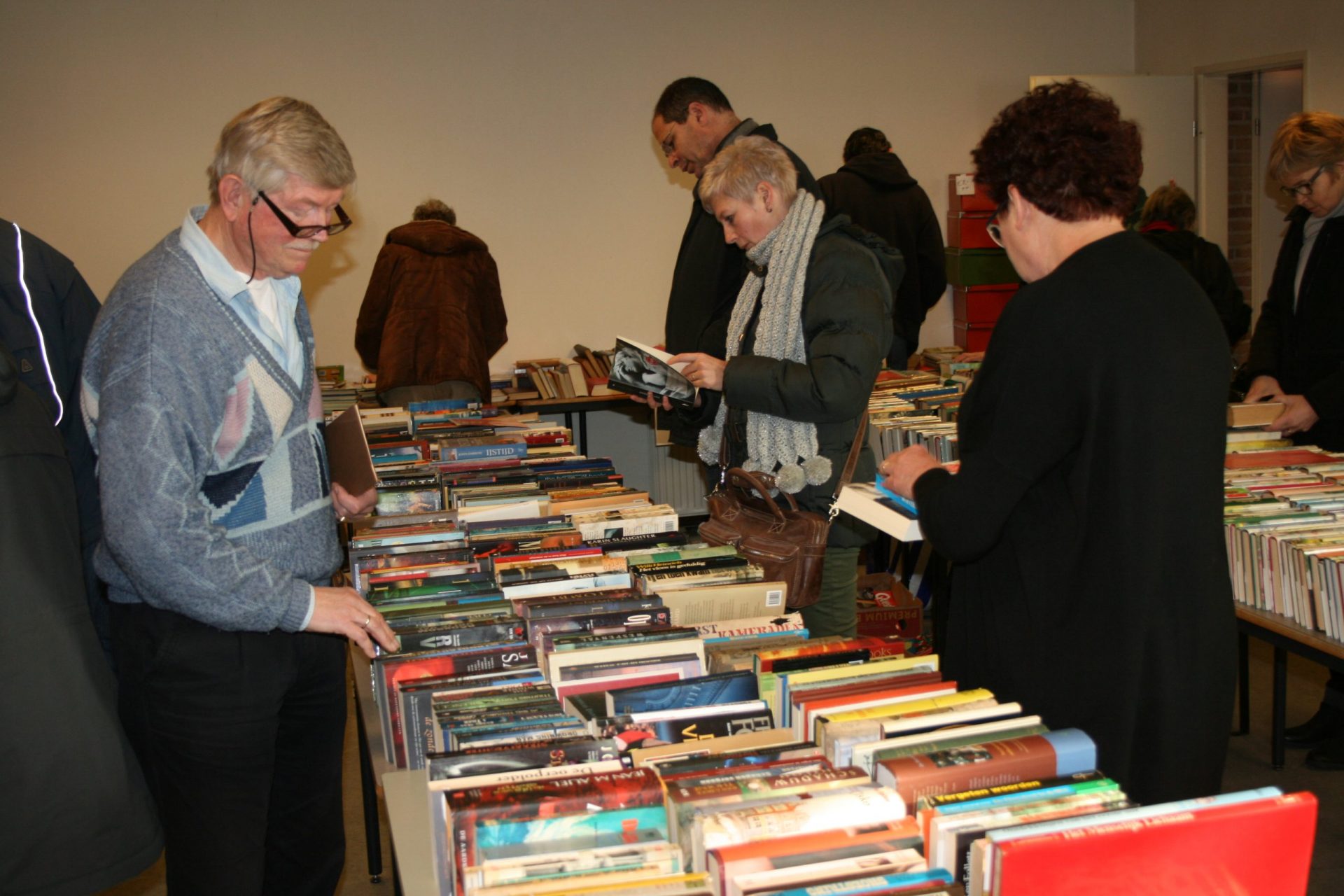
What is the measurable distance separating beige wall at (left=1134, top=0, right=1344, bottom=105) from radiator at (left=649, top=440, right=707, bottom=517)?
3.97m

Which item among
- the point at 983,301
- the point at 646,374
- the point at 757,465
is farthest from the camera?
the point at 983,301

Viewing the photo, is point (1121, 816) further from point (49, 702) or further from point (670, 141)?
point (670, 141)

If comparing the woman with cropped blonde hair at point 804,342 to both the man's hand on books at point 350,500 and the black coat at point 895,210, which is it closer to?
the man's hand on books at point 350,500

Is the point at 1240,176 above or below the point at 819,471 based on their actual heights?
above

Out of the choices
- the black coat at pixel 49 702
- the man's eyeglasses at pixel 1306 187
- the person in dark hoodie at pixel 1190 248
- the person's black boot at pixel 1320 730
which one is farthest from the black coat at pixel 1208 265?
the black coat at pixel 49 702

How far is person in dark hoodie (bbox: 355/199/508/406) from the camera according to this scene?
492 cm

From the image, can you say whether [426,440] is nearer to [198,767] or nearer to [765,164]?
[765,164]

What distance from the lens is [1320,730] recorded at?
3674 mm

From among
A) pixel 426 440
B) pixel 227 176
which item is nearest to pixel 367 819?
pixel 426 440

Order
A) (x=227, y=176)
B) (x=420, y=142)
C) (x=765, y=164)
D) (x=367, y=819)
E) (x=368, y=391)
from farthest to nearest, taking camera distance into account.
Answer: (x=420, y=142)
(x=368, y=391)
(x=367, y=819)
(x=765, y=164)
(x=227, y=176)

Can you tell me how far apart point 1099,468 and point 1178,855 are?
570 millimetres

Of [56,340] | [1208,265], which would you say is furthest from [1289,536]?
[1208,265]

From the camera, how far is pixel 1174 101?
7148 millimetres

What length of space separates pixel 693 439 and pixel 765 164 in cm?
84
